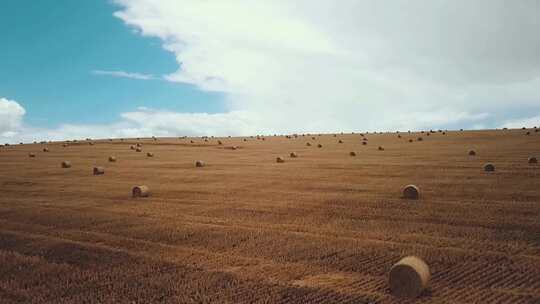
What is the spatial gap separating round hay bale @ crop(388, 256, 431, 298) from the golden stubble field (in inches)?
7.0

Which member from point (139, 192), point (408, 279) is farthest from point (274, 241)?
point (139, 192)

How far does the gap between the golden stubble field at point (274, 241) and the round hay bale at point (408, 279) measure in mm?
179

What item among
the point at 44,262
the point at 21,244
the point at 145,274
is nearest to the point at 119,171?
the point at 21,244

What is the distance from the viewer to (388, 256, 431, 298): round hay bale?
6.41m

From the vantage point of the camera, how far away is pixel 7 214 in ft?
41.7

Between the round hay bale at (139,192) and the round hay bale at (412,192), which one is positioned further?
the round hay bale at (139,192)

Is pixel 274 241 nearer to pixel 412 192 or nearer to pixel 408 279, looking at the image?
pixel 408 279

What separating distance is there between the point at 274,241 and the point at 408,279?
3312 millimetres

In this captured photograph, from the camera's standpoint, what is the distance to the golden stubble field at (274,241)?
6.81 meters

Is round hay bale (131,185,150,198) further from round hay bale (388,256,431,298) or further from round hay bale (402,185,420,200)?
round hay bale (388,256,431,298)

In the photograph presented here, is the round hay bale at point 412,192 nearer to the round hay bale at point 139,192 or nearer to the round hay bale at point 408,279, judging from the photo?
the round hay bale at point 408,279

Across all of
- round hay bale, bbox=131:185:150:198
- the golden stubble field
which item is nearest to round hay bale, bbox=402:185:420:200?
the golden stubble field

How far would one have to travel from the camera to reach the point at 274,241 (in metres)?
9.15

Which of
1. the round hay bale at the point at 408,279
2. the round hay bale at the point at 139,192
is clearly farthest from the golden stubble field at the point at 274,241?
the round hay bale at the point at 139,192
